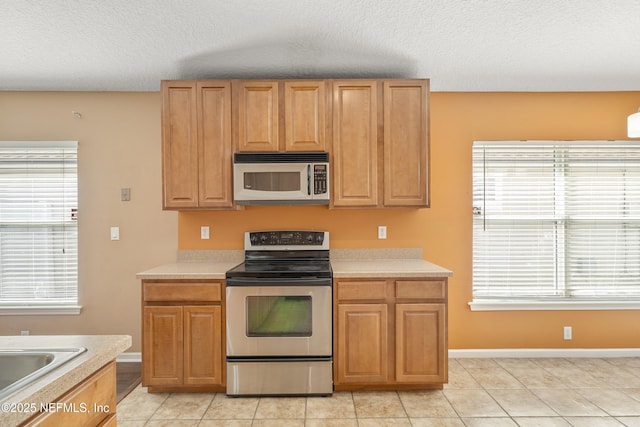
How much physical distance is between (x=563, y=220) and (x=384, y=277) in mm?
2009

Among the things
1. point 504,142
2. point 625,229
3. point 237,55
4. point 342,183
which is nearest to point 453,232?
point 504,142

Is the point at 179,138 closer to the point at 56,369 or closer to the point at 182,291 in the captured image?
the point at 182,291

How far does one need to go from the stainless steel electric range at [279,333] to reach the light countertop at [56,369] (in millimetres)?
1415

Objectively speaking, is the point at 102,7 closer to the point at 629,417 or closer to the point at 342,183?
the point at 342,183

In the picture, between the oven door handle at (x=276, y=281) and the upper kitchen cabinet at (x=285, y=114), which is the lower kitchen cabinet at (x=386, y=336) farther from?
the upper kitchen cabinet at (x=285, y=114)

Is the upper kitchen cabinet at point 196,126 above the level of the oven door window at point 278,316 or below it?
above

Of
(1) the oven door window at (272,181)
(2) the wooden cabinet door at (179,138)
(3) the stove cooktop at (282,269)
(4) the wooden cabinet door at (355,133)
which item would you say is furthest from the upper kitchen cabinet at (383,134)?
(2) the wooden cabinet door at (179,138)

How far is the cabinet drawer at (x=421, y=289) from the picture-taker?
2791mm

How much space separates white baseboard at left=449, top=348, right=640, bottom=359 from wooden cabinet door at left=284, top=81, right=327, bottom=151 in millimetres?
2350

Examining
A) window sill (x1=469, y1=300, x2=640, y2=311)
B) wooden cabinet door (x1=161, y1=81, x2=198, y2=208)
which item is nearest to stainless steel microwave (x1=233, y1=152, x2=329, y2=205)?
wooden cabinet door (x1=161, y1=81, x2=198, y2=208)

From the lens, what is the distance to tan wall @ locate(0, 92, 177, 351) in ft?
11.5

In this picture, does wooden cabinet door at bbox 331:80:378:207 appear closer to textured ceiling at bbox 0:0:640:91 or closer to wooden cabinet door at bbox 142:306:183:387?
textured ceiling at bbox 0:0:640:91

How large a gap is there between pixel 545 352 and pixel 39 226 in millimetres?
4837

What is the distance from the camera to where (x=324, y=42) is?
2594 mm
